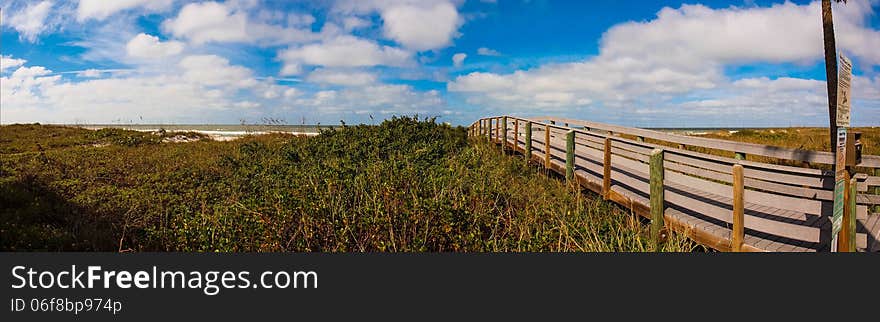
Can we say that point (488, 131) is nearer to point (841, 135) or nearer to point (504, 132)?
point (504, 132)

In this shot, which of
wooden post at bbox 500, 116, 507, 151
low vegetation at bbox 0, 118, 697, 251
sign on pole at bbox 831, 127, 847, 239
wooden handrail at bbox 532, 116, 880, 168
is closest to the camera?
sign on pole at bbox 831, 127, 847, 239

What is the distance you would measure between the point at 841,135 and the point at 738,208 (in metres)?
1.17

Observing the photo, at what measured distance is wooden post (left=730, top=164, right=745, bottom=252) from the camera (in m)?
5.22

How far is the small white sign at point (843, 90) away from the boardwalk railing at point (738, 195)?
0.61m

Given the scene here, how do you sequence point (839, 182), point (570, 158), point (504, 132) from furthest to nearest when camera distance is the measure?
point (504, 132)
point (570, 158)
point (839, 182)

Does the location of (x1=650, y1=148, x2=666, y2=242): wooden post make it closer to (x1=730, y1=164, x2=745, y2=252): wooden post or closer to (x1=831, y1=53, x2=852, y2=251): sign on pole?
(x1=730, y1=164, x2=745, y2=252): wooden post

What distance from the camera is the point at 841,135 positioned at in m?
4.43

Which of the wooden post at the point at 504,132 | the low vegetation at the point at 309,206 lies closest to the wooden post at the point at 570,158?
the low vegetation at the point at 309,206

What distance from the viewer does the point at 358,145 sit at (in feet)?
47.8

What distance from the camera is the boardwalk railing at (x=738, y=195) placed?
199 inches

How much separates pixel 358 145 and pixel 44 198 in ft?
23.9

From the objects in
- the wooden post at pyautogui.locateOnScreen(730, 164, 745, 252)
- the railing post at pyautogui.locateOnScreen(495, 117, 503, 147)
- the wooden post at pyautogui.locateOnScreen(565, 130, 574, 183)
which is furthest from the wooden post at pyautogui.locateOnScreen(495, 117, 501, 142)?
the wooden post at pyautogui.locateOnScreen(730, 164, 745, 252)

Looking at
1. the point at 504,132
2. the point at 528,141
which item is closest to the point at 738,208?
the point at 528,141

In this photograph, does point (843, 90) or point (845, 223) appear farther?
point (845, 223)
